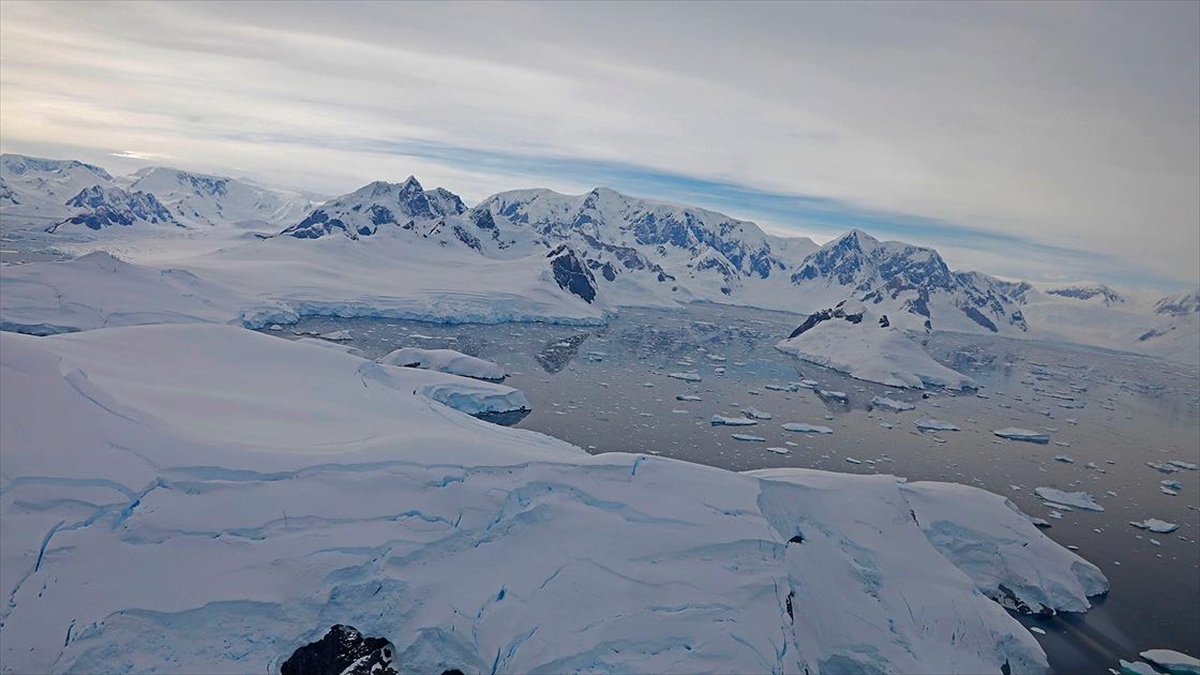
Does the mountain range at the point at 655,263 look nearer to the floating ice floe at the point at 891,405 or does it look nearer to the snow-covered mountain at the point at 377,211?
the snow-covered mountain at the point at 377,211

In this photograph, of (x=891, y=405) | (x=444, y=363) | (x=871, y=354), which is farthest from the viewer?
(x=871, y=354)

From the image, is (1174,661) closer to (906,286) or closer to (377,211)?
(377,211)

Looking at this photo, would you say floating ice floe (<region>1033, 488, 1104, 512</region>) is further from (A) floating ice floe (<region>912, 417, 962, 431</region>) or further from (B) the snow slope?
(A) floating ice floe (<region>912, 417, 962, 431</region>)

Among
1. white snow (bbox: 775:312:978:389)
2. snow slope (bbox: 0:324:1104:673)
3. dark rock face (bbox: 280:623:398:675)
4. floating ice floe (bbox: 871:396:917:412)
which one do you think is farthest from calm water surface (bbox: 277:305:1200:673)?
dark rock face (bbox: 280:623:398:675)

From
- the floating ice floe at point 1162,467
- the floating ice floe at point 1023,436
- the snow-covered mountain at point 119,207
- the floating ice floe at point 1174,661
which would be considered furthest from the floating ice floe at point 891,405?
the snow-covered mountain at point 119,207

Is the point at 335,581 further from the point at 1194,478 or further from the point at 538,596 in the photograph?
the point at 1194,478

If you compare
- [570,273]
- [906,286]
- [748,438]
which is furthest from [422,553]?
[906,286]

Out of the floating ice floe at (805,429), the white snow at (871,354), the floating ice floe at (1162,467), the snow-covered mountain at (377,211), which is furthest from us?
the snow-covered mountain at (377,211)
